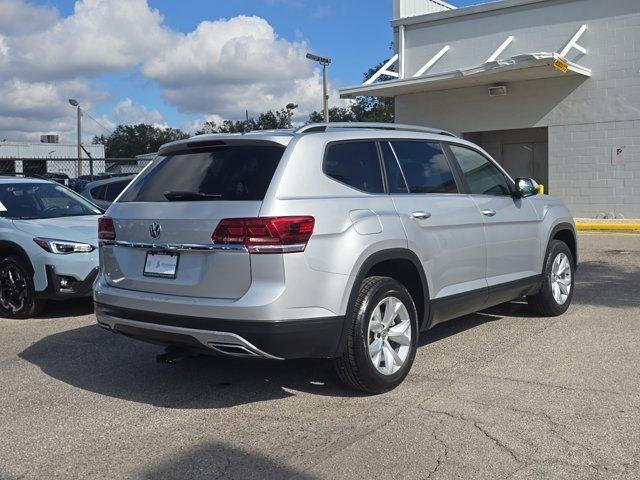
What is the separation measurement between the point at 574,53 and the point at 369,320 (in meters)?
17.7

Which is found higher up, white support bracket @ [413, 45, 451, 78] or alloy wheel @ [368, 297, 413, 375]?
white support bracket @ [413, 45, 451, 78]

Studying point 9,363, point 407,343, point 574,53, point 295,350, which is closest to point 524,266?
point 407,343

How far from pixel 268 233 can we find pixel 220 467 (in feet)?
4.50

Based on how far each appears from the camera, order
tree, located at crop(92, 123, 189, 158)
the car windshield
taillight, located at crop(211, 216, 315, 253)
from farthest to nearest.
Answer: tree, located at crop(92, 123, 189, 158)
the car windshield
taillight, located at crop(211, 216, 315, 253)

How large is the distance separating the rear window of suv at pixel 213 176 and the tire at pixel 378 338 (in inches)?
40.2

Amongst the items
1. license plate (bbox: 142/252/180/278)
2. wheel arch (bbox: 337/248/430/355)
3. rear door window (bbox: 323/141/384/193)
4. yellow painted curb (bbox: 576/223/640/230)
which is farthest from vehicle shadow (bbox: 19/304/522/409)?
yellow painted curb (bbox: 576/223/640/230)

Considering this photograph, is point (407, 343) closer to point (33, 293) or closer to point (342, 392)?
point (342, 392)

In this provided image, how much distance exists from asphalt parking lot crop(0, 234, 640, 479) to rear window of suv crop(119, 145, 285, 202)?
1.44 meters

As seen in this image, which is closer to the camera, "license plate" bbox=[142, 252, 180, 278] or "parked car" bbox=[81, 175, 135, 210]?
"license plate" bbox=[142, 252, 180, 278]

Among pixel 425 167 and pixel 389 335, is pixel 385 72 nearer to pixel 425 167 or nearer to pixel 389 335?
pixel 425 167

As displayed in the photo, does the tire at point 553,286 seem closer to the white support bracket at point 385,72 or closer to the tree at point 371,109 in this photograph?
the white support bracket at point 385,72

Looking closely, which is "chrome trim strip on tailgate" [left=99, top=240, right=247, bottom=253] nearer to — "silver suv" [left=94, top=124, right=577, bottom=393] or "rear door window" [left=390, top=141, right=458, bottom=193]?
"silver suv" [left=94, top=124, right=577, bottom=393]

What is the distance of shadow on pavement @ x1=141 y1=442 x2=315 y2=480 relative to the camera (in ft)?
12.3

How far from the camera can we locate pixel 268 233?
4.30 metres
